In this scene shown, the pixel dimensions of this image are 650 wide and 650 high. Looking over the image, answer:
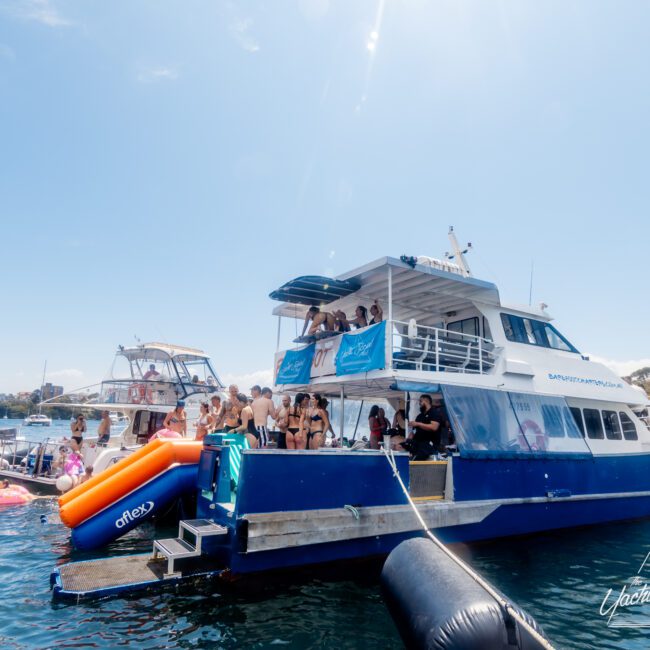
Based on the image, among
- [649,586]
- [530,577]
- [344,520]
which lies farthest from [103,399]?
[649,586]

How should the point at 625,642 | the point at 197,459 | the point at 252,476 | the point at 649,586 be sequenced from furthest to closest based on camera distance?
the point at 197,459 < the point at 649,586 < the point at 252,476 < the point at 625,642

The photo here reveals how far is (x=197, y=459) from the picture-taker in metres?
8.57

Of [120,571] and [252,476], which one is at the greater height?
[252,476]

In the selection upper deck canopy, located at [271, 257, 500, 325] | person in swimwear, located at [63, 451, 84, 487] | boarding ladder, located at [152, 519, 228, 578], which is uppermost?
upper deck canopy, located at [271, 257, 500, 325]

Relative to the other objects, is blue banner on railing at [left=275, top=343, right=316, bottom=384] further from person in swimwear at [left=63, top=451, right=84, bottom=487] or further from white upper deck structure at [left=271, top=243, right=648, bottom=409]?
person in swimwear at [left=63, top=451, right=84, bottom=487]

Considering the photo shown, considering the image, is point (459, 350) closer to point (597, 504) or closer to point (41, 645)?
point (597, 504)

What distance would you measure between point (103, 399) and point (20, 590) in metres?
12.3

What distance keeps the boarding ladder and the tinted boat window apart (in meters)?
10.1

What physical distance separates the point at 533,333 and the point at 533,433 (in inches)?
114

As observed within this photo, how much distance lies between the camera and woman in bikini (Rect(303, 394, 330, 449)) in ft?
31.0

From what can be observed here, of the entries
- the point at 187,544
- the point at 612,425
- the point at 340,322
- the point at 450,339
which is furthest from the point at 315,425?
the point at 612,425

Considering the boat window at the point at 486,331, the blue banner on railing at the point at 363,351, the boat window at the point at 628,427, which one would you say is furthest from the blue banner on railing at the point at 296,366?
the boat window at the point at 628,427

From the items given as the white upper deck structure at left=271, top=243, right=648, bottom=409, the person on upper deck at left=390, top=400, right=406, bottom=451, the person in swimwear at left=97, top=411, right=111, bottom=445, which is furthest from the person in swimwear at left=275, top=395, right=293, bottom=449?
the person in swimwear at left=97, top=411, right=111, bottom=445

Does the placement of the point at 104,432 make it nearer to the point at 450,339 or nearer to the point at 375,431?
the point at 375,431
